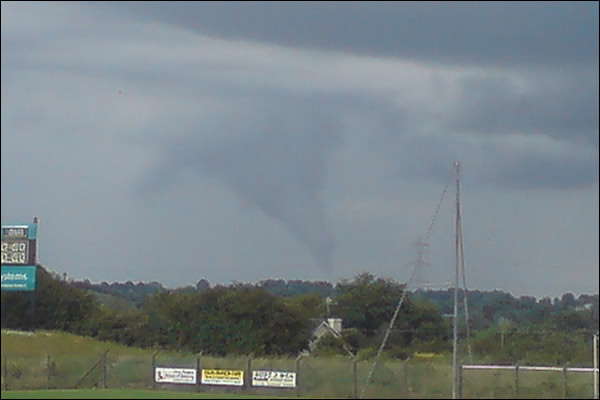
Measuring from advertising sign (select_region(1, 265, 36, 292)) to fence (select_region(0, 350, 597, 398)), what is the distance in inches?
198

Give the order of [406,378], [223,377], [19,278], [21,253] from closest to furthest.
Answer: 1. [19,278]
2. [21,253]
3. [406,378]
4. [223,377]

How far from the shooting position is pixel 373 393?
38188 millimetres

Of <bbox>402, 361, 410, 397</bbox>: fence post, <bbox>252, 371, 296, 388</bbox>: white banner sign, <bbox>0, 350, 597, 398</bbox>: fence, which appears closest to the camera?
<bbox>0, 350, 597, 398</bbox>: fence

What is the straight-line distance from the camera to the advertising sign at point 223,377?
39688 millimetres

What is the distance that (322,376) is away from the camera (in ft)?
127

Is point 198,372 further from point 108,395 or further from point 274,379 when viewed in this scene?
point 108,395

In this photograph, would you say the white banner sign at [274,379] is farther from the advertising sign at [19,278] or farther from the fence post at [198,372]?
the advertising sign at [19,278]

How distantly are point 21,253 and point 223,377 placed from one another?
34.9 feet

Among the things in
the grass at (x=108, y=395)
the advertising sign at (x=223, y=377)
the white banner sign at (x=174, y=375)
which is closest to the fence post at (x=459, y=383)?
the grass at (x=108, y=395)

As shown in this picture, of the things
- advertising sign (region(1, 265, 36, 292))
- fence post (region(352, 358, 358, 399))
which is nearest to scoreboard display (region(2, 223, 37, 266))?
advertising sign (region(1, 265, 36, 292))

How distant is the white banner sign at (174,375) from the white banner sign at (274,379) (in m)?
2.43

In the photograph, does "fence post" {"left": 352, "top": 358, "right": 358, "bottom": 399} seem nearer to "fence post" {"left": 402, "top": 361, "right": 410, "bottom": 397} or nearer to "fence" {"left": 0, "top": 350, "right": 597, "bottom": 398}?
"fence" {"left": 0, "top": 350, "right": 597, "bottom": 398}

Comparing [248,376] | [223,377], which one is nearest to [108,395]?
[223,377]

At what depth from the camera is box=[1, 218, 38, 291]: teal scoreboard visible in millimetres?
28312
